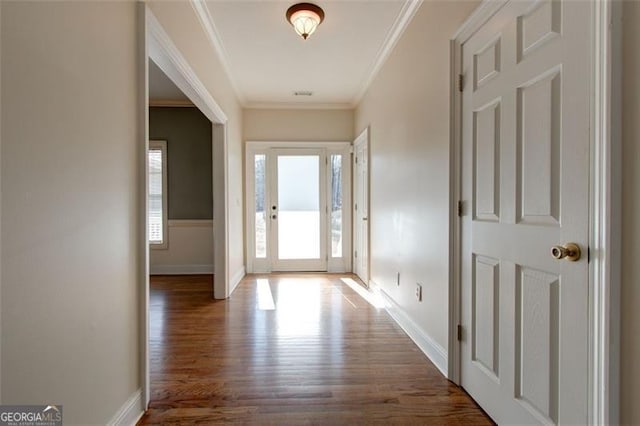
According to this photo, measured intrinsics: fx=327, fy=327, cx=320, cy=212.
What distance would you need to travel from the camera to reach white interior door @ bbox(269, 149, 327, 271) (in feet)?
16.9

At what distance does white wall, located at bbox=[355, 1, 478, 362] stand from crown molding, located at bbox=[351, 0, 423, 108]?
0.06 meters

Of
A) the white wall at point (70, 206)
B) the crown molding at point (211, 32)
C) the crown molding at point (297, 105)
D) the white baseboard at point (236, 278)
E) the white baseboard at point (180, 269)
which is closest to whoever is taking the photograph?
the white wall at point (70, 206)

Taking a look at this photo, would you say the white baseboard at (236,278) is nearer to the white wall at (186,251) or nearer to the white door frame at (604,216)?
the white wall at (186,251)

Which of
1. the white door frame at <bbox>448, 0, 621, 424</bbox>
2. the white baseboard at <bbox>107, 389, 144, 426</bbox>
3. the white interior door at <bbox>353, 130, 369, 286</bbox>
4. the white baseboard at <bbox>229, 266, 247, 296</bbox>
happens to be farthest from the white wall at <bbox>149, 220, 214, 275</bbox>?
the white door frame at <bbox>448, 0, 621, 424</bbox>

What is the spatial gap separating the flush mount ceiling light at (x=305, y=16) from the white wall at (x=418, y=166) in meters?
0.76

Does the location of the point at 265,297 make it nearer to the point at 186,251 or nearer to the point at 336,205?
the point at 336,205

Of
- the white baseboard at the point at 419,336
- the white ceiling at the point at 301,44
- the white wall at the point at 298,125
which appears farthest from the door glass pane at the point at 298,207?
the white baseboard at the point at 419,336

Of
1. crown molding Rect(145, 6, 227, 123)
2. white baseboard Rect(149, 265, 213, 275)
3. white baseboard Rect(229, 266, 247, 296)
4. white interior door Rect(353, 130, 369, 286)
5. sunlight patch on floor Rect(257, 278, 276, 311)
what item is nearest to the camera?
crown molding Rect(145, 6, 227, 123)

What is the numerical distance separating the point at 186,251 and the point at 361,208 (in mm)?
2895

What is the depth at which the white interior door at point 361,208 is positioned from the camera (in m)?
4.26

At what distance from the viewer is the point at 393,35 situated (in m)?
2.96

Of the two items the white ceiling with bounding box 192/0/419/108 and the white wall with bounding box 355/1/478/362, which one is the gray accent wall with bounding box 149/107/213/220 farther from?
the white wall with bounding box 355/1/478/362

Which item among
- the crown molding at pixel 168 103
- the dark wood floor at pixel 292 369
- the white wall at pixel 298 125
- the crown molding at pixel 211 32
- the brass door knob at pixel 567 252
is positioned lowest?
the dark wood floor at pixel 292 369

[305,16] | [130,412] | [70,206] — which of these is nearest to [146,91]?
[70,206]
